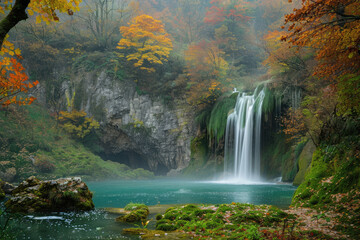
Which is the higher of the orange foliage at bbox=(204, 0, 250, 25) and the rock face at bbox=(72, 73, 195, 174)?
the orange foliage at bbox=(204, 0, 250, 25)

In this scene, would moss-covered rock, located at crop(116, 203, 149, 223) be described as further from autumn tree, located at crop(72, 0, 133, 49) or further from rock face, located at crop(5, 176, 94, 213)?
autumn tree, located at crop(72, 0, 133, 49)

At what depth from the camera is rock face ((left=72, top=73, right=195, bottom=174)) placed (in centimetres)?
2675

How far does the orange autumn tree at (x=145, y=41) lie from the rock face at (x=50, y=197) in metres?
19.8

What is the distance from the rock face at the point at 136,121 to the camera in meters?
26.8

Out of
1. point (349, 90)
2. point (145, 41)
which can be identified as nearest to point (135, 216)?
point (349, 90)

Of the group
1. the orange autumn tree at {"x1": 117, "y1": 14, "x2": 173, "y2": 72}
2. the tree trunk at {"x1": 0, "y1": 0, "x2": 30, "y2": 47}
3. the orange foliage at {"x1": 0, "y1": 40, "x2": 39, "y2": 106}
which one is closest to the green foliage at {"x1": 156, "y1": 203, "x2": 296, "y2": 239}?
the orange foliage at {"x1": 0, "y1": 40, "x2": 39, "y2": 106}

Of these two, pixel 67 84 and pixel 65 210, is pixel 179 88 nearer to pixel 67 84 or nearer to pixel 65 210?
pixel 67 84

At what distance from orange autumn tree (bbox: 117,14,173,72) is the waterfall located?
35.6ft

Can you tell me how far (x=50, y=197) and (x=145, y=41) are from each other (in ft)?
74.4

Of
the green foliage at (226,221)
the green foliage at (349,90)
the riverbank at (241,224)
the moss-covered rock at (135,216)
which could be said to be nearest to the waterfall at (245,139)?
the green foliage at (349,90)

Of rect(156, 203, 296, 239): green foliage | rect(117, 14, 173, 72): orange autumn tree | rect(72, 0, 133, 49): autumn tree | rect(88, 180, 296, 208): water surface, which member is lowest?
rect(88, 180, 296, 208): water surface

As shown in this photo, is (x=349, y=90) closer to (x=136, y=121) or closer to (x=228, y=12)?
(x=136, y=121)

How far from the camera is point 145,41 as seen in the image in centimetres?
2780

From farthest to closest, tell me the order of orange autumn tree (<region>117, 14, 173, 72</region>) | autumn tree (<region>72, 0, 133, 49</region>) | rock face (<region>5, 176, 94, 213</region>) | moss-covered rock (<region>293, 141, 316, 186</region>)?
autumn tree (<region>72, 0, 133, 49</region>) < orange autumn tree (<region>117, 14, 173, 72</region>) < moss-covered rock (<region>293, 141, 316, 186</region>) < rock face (<region>5, 176, 94, 213</region>)
